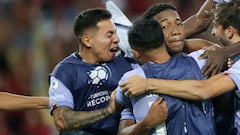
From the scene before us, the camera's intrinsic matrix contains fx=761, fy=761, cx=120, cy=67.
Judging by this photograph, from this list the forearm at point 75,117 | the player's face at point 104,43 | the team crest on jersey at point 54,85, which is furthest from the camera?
the player's face at point 104,43

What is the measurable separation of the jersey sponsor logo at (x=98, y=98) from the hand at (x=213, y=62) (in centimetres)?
60

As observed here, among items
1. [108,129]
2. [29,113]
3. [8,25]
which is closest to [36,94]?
[29,113]

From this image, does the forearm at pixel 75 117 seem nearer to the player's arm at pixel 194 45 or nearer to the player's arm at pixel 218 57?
the player's arm at pixel 218 57

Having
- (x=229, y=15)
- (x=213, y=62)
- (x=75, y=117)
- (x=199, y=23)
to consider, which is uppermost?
(x=229, y=15)

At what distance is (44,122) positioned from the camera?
683cm

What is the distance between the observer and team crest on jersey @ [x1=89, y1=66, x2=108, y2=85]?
429 centimetres

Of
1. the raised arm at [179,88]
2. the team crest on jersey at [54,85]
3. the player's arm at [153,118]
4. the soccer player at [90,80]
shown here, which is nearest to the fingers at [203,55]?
the raised arm at [179,88]

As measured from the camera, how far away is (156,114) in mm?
3754

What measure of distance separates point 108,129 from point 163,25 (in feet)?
2.26

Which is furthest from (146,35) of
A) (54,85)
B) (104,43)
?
(54,85)

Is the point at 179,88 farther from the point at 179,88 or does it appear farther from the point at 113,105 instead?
the point at 113,105

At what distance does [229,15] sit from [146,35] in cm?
54

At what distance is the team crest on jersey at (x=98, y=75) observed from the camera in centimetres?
429

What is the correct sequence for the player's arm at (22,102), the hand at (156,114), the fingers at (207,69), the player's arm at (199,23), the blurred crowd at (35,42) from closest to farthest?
the hand at (156,114)
the fingers at (207,69)
the player's arm at (22,102)
the player's arm at (199,23)
the blurred crowd at (35,42)
